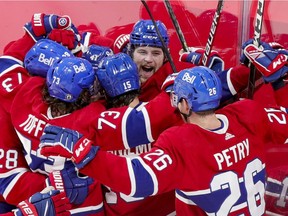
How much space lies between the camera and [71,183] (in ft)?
6.03

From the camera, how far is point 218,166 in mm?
1651

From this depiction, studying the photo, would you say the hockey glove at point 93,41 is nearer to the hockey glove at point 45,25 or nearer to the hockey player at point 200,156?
the hockey glove at point 45,25

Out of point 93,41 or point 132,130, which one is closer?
point 132,130

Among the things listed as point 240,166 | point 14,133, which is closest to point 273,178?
point 240,166

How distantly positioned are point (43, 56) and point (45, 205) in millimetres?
584

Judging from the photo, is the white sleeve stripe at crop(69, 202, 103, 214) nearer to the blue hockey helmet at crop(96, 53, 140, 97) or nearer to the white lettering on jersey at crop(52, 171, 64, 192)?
the white lettering on jersey at crop(52, 171, 64, 192)

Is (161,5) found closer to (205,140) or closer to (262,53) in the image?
(262,53)

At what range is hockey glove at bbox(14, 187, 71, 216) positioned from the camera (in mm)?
1685

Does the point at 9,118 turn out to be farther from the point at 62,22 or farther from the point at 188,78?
the point at 188,78

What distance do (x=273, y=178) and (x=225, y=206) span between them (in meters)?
0.78

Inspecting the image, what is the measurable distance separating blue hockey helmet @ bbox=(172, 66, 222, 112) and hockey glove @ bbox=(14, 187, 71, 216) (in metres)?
0.45

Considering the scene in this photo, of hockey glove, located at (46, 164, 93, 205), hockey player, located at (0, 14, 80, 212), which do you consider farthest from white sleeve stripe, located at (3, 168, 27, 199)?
hockey glove, located at (46, 164, 93, 205)

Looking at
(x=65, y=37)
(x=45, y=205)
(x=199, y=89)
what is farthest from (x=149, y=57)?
(x=45, y=205)

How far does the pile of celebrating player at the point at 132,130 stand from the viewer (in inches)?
62.2
